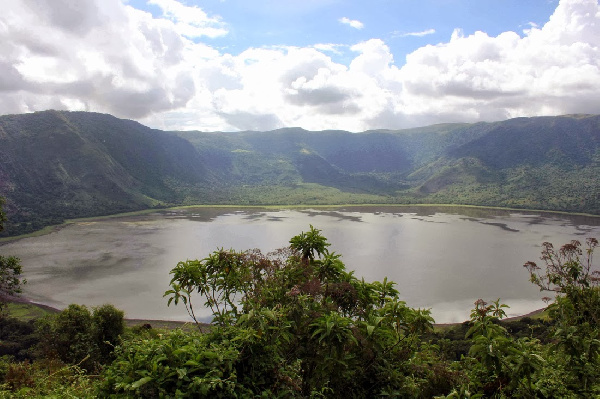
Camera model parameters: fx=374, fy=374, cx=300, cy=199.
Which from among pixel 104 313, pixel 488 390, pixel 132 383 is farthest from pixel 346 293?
pixel 104 313

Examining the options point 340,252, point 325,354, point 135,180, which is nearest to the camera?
point 325,354

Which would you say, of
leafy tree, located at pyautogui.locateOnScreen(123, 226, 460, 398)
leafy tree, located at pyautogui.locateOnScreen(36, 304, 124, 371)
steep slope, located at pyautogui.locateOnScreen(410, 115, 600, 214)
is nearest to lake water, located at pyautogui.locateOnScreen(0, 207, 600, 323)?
leafy tree, located at pyautogui.locateOnScreen(36, 304, 124, 371)

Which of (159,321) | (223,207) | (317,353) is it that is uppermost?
(317,353)

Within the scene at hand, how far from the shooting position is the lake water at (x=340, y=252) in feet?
114

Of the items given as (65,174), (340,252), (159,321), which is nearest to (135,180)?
(65,174)

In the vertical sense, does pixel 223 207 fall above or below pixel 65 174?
below

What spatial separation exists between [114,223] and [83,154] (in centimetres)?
6191

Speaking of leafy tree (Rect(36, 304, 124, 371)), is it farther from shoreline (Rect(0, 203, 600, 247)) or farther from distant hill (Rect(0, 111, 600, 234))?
distant hill (Rect(0, 111, 600, 234))

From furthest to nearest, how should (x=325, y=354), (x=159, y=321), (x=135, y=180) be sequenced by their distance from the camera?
(x=135, y=180) < (x=159, y=321) < (x=325, y=354)

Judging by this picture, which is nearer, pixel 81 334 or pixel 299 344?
pixel 299 344

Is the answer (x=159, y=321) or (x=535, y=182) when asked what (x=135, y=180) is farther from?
(x=535, y=182)

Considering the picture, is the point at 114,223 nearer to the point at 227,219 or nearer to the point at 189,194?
the point at 227,219

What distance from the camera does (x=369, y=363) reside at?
594 centimetres

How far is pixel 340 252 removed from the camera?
49312 mm
